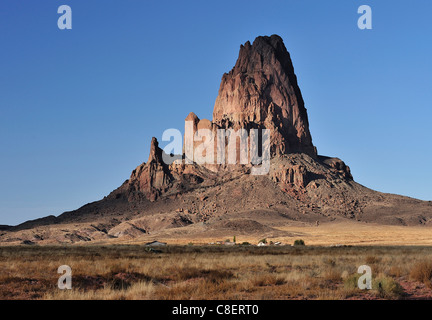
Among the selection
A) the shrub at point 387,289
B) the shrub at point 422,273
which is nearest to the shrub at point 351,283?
the shrub at point 387,289

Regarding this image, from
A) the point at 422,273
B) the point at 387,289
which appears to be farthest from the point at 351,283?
the point at 422,273

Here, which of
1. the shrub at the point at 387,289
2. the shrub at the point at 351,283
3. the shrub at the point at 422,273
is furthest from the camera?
the shrub at the point at 422,273

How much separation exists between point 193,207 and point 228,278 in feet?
527

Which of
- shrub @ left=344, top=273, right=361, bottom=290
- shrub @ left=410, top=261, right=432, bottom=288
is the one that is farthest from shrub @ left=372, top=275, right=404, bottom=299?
shrub @ left=410, top=261, right=432, bottom=288

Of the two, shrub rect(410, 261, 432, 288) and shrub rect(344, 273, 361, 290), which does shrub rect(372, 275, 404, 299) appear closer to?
shrub rect(344, 273, 361, 290)

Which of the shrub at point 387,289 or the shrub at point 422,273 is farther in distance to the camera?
the shrub at point 422,273

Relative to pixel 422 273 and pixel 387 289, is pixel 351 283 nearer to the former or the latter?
pixel 387 289

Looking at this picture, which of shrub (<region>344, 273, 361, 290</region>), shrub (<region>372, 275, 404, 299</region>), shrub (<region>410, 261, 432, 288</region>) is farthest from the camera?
shrub (<region>410, 261, 432, 288</region>)

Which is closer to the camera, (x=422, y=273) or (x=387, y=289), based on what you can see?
(x=387, y=289)

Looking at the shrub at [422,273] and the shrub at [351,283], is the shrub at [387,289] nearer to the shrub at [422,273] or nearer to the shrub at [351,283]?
the shrub at [351,283]

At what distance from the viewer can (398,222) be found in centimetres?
16625

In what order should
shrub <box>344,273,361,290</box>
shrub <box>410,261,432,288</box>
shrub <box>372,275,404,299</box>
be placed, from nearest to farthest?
shrub <box>372,275,404,299</box> < shrub <box>344,273,361,290</box> < shrub <box>410,261,432,288</box>

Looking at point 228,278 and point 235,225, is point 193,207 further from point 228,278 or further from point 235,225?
point 228,278
